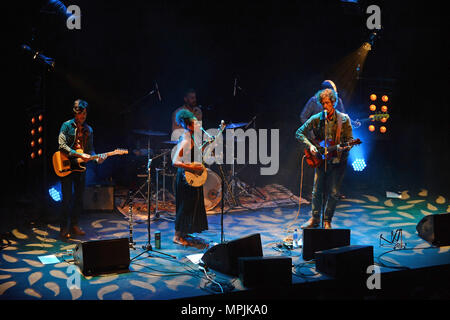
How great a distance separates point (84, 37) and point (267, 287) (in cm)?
770

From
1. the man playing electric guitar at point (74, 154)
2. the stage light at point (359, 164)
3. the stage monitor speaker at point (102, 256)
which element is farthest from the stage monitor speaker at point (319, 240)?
the stage light at point (359, 164)

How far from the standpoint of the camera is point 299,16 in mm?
9758

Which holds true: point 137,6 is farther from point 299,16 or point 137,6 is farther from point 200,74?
point 299,16

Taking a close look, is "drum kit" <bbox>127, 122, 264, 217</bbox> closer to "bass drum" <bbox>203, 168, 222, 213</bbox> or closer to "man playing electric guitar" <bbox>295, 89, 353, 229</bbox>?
"bass drum" <bbox>203, 168, 222, 213</bbox>

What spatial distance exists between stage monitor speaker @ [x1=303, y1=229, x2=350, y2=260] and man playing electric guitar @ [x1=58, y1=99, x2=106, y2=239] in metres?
3.27

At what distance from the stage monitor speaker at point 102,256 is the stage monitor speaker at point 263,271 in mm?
1495

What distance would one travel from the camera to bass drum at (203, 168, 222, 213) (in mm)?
8070

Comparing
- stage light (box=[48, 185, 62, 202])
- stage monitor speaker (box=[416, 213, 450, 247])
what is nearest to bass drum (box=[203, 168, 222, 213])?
stage light (box=[48, 185, 62, 202])

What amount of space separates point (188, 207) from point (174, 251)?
64 cm

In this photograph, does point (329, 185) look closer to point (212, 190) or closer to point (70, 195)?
point (212, 190)

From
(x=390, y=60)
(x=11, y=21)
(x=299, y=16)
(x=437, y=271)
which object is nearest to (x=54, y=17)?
(x=11, y=21)

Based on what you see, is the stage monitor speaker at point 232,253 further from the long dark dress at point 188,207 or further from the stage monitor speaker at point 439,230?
the stage monitor speaker at point 439,230

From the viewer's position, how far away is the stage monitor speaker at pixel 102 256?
446cm

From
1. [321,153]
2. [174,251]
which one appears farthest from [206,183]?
[321,153]
